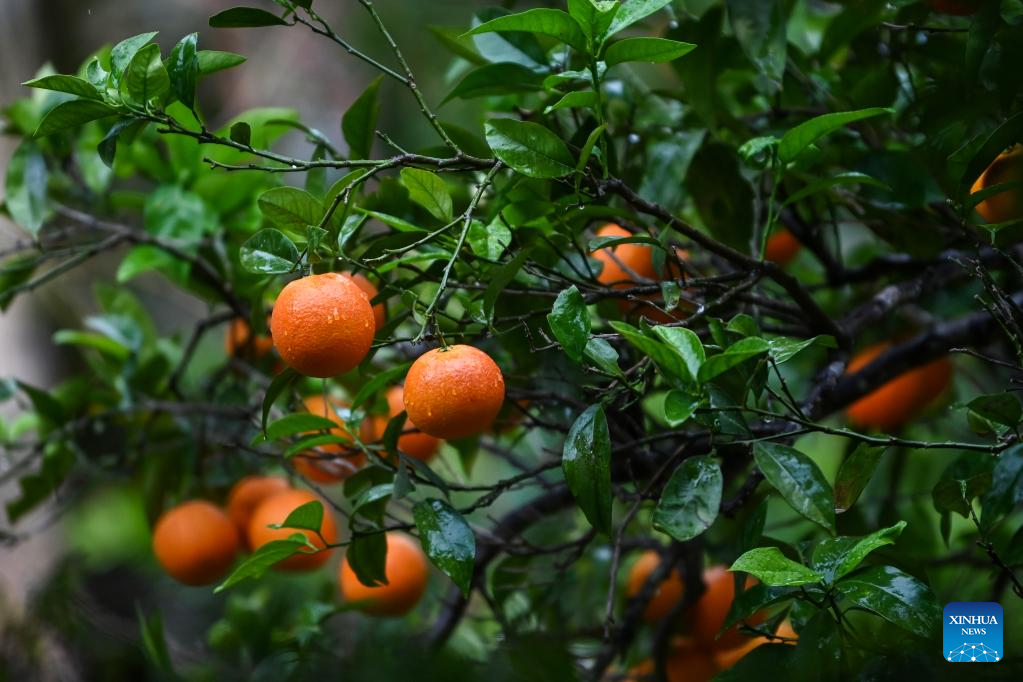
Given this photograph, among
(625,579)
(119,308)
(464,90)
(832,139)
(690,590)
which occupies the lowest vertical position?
(625,579)

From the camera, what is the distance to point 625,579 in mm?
1046

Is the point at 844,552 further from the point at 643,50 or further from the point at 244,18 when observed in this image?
the point at 244,18

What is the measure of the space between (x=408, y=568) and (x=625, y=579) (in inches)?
11.7

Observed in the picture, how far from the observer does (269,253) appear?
1.67 feet

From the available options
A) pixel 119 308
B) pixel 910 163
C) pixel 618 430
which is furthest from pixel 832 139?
pixel 119 308

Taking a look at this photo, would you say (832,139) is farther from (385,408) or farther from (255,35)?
(255,35)

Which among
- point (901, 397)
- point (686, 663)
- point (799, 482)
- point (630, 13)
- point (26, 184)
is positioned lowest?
point (686, 663)

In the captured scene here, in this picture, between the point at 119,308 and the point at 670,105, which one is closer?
the point at 670,105

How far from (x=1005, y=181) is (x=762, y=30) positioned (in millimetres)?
195

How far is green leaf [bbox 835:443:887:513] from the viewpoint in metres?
0.52

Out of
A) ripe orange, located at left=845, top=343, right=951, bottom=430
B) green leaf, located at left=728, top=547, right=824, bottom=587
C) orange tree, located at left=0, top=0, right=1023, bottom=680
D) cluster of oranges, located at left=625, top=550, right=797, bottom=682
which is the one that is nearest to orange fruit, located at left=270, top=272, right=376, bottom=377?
orange tree, located at left=0, top=0, right=1023, bottom=680

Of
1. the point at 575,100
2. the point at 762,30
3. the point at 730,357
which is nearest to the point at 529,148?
the point at 575,100

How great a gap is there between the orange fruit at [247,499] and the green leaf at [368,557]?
29 centimetres

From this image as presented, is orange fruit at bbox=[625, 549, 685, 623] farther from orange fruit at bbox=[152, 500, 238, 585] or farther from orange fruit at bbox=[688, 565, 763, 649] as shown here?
orange fruit at bbox=[152, 500, 238, 585]
